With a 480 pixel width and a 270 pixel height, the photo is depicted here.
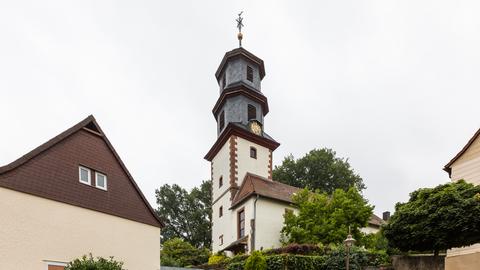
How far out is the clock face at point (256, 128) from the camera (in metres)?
28.4

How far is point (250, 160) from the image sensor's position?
27938mm

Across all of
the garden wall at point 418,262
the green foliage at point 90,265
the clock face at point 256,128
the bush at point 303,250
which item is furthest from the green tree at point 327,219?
the green foliage at point 90,265

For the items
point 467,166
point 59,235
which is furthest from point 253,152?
point 59,235

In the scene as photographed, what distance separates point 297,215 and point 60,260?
1457 centimetres

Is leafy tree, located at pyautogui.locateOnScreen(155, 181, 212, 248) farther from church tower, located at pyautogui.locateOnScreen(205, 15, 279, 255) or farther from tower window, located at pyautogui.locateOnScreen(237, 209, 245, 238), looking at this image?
tower window, located at pyautogui.locateOnScreen(237, 209, 245, 238)

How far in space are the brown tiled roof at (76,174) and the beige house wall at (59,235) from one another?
249 millimetres

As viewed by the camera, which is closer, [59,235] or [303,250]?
[59,235]

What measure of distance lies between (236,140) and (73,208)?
15.5m

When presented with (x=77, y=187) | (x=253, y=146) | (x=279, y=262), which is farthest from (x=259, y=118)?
(x=77, y=187)

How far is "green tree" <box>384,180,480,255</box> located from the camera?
12023 mm

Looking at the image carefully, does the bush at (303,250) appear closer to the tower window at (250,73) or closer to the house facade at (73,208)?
the house facade at (73,208)

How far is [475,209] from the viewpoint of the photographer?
11.9 metres

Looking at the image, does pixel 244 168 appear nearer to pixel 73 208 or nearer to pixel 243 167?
pixel 243 167

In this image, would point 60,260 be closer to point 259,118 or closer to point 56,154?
point 56,154
